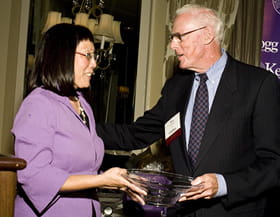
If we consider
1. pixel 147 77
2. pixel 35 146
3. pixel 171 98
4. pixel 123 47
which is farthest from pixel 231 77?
pixel 123 47

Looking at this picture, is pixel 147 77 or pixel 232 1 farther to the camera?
pixel 147 77

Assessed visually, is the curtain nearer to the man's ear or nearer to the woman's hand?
the man's ear

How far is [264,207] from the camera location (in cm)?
200

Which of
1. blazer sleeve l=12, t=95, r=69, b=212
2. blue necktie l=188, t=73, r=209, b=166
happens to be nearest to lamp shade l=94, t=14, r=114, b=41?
blue necktie l=188, t=73, r=209, b=166

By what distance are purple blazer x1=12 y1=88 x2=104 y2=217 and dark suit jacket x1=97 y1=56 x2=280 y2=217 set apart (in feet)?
1.65

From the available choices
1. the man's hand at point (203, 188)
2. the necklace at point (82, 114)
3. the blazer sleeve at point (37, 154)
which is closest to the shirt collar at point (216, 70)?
the man's hand at point (203, 188)

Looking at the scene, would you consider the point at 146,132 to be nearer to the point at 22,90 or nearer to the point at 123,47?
the point at 123,47

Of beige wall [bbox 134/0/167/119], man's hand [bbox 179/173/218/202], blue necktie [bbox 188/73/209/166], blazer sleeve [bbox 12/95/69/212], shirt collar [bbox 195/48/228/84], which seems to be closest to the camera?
blazer sleeve [bbox 12/95/69/212]

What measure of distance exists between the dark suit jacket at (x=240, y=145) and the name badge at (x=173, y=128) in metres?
0.03

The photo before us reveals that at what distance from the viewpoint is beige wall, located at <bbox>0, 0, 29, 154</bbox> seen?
389 cm

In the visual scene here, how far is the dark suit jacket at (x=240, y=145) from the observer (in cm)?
186

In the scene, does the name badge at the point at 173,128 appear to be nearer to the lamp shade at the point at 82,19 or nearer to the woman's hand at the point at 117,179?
the woman's hand at the point at 117,179

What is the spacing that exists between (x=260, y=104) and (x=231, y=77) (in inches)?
8.5

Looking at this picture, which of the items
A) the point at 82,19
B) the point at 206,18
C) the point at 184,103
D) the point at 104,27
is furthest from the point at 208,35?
the point at 82,19
